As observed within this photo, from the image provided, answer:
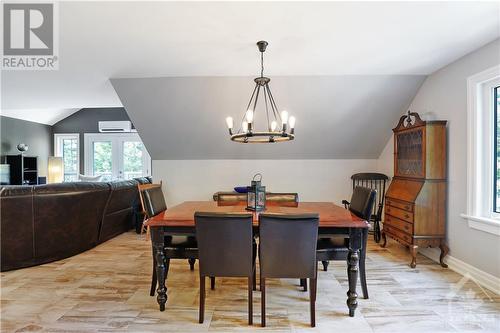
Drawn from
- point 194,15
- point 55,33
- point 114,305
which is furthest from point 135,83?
point 114,305

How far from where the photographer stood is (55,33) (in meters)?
2.60

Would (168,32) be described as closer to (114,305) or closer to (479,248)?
(114,305)

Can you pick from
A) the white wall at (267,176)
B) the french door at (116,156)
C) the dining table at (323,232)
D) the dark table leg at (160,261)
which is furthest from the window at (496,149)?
the french door at (116,156)

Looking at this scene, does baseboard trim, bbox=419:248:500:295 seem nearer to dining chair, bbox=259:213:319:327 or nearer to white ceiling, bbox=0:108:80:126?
dining chair, bbox=259:213:319:327

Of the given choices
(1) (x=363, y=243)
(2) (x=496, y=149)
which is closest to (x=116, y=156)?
(1) (x=363, y=243)

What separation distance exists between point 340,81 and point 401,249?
2482 mm

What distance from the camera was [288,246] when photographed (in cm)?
208

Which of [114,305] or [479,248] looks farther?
[479,248]

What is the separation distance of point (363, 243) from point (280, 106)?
2451 mm

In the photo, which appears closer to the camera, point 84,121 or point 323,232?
point 323,232

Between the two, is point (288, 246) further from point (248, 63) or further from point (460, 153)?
point (460, 153)

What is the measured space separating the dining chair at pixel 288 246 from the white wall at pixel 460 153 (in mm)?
1925

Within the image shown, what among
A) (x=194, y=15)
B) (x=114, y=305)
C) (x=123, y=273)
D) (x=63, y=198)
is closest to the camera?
(x=194, y=15)

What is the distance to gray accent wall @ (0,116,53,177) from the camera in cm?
657
